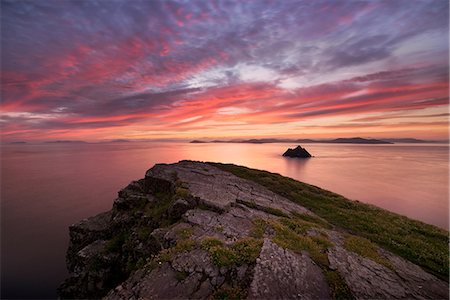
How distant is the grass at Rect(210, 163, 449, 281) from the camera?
15547 mm

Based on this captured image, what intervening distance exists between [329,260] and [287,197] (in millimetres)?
14864

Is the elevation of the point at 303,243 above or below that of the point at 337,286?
above

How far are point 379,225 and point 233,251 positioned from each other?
1609cm

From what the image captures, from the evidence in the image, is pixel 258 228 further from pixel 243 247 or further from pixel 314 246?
A: pixel 314 246

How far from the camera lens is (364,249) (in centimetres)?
1441

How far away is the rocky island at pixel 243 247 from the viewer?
31.6 feet

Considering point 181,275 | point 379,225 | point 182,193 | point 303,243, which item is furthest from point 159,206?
point 379,225

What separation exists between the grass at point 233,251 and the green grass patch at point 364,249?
647cm

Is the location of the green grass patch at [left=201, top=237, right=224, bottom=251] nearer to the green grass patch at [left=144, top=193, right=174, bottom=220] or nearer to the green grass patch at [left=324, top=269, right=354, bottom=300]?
the green grass patch at [left=324, top=269, right=354, bottom=300]

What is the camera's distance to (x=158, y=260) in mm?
11266

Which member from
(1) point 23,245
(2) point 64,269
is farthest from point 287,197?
(1) point 23,245

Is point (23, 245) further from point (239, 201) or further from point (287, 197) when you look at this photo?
point (287, 197)

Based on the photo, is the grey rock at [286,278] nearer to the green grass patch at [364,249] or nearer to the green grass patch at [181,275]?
the green grass patch at [181,275]

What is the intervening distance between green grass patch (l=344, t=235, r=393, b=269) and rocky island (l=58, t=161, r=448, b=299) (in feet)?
0.30
